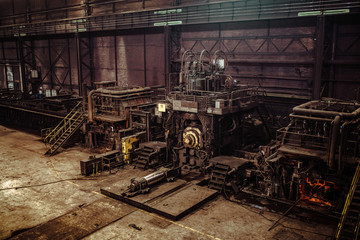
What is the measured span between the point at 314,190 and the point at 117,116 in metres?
12.1

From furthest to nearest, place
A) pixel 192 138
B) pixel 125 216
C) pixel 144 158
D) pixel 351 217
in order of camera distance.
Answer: pixel 144 158 → pixel 192 138 → pixel 125 216 → pixel 351 217

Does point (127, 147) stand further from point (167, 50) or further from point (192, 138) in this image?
point (167, 50)

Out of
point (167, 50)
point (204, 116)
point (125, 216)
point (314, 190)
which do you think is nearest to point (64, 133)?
point (167, 50)

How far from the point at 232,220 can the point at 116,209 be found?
430 centimetres

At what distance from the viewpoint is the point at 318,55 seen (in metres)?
16.5

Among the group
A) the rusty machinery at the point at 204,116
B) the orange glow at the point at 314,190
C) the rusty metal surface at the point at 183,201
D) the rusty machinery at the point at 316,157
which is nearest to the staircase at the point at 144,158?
the rusty machinery at the point at 204,116

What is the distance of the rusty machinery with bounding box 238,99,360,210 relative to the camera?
9961 millimetres

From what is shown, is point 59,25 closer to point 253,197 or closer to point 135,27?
point 135,27

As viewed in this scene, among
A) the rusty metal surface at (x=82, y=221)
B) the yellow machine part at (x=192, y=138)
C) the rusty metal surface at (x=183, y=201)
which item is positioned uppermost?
the yellow machine part at (x=192, y=138)

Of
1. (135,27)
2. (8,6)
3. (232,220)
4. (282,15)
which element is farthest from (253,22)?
(8,6)

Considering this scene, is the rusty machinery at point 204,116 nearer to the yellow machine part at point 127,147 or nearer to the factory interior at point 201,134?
the factory interior at point 201,134

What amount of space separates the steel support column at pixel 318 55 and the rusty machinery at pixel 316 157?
4.48m

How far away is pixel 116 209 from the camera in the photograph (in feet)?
37.8

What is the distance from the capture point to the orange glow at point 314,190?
1103 cm
